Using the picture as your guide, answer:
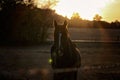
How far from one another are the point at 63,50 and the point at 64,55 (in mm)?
240

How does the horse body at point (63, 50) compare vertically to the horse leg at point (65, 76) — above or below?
above

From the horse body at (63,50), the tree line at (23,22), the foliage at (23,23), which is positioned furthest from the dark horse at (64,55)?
the foliage at (23,23)

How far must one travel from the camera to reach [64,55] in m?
9.96

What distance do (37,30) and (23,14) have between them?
211 cm

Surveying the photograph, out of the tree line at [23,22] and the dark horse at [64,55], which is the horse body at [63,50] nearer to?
the dark horse at [64,55]

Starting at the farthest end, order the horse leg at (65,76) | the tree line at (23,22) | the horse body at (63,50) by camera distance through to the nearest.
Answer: the tree line at (23,22), the horse leg at (65,76), the horse body at (63,50)

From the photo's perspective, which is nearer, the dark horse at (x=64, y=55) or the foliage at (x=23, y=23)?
the dark horse at (x=64, y=55)

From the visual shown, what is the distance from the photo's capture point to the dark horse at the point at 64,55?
9.66 metres

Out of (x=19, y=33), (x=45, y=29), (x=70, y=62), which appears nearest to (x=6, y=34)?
(x=19, y=33)

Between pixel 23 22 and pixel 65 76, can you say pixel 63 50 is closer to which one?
pixel 65 76

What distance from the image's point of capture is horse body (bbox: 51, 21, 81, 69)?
9594mm

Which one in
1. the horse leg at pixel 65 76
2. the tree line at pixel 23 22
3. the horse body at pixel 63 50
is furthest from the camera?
the tree line at pixel 23 22

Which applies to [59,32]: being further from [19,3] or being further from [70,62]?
[19,3]

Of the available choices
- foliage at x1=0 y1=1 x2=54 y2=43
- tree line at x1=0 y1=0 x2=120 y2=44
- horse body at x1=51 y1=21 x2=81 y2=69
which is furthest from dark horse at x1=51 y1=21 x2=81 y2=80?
foliage at x1=0 y1=1 x2=54 y2=43
